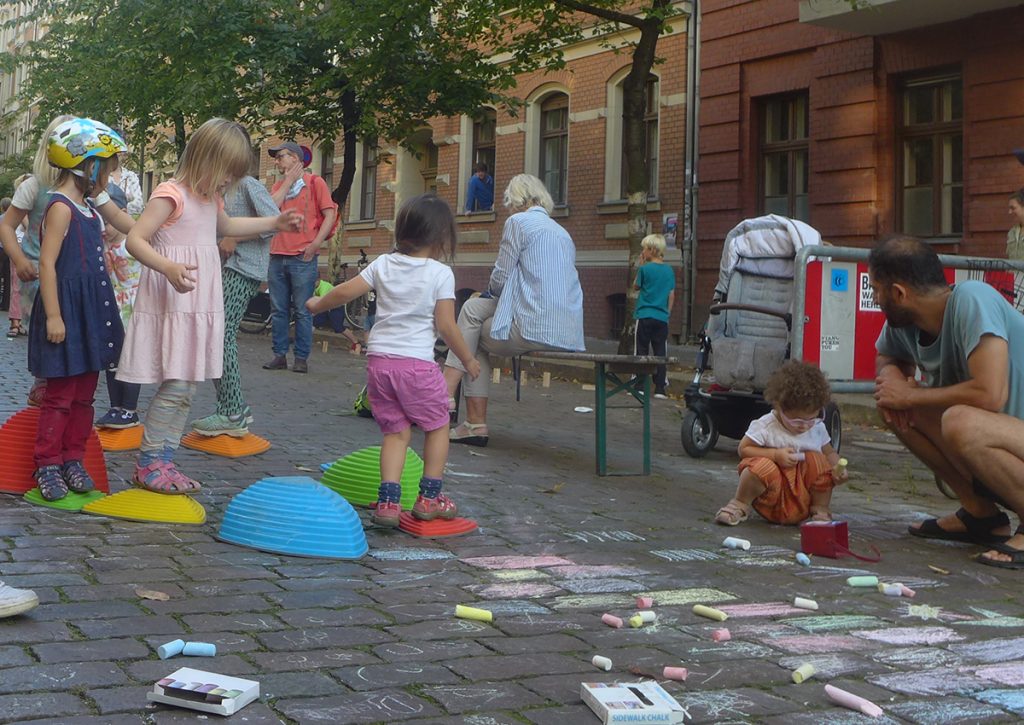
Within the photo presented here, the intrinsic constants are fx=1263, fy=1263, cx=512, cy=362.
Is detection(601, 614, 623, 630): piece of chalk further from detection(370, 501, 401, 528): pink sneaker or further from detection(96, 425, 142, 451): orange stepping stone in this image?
detection(96, 425, 142, 451): orange stepping stone

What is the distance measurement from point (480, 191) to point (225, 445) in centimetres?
1885

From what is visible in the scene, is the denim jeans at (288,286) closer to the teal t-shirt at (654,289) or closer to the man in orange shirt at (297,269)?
the man in orange shirt at (297,269)

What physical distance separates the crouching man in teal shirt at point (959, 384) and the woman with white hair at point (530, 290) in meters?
2.89

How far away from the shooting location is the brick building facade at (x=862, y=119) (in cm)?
1612

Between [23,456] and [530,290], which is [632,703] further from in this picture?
[530,290]

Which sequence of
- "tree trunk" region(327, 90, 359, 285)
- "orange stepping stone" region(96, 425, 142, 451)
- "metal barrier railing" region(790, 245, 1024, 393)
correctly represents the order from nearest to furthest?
"orange stepping stone" region(96, 425, 142, 451) → "metal barrier railing" region(790, 245, 1024, 393) → "tree trunk" region(327, 90, 359, 285)

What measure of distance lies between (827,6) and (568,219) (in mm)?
8204

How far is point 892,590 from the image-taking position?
4965 mm

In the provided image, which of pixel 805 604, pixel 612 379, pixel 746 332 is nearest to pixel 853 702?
pixel 805 604

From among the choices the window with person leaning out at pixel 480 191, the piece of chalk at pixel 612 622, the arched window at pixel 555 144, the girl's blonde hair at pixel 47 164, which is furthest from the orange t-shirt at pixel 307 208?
the window with person leaning out at pixel 480 191

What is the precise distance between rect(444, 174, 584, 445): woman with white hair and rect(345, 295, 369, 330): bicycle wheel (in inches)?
476

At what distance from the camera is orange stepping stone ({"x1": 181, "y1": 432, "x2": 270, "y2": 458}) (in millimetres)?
7711

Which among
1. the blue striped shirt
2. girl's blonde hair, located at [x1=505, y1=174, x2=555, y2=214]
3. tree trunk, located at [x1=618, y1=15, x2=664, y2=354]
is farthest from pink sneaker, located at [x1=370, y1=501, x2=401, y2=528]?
tree trunk, located at [x1=618, y1=15, x2=664, y2=354]

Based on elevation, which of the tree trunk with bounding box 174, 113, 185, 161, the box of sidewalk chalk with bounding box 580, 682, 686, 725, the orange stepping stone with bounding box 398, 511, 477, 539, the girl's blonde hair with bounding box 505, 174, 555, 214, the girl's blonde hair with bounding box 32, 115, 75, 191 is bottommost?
the box of sidewalk chalk with bounding box 580, 682, 686, 725
